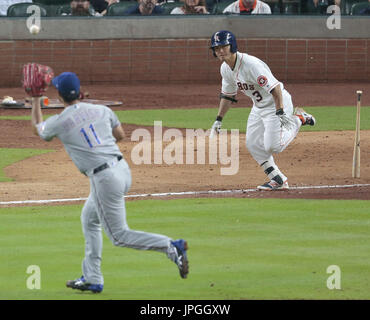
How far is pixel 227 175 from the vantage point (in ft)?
50.2

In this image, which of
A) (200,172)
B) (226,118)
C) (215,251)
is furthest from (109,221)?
(226,118)

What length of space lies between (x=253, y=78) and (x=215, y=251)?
12.6 ft

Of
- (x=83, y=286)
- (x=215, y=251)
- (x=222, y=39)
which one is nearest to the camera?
(x=83, y=286)

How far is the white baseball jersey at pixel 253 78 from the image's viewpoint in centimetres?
1304

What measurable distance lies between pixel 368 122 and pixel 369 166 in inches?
203

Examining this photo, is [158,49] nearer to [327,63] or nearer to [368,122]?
[327,63]

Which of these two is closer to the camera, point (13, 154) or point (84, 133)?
point (84, 133)

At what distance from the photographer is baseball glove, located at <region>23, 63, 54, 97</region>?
27.3 ft

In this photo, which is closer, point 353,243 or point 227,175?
point 353,243

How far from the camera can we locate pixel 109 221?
26.5ft

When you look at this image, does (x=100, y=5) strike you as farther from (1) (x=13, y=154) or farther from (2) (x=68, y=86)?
(2) (x=68, y=86)

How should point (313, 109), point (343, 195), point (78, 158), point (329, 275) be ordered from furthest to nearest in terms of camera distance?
point (313, 109) → point (343, 195) → point (329, 275) → point (78, 158)

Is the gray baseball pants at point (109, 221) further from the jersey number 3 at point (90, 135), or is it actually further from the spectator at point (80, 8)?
the spectator at point (80, 8)

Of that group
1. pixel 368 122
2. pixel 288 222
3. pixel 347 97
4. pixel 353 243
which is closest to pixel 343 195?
pixel 288 222
